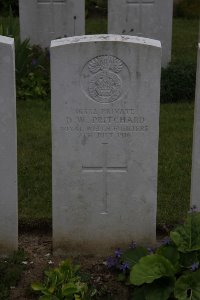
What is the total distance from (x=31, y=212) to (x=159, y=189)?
1.31 m

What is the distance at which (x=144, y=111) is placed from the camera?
516 centimetres

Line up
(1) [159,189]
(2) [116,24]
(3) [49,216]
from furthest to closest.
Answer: (2) [116,24], (1) [159,189], (3) [49,216]

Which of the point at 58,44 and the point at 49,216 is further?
the point at 49,216

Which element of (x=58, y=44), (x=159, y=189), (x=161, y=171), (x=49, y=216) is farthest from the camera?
(x=161, y=171)

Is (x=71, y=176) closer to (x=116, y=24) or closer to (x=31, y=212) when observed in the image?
(x=31, y=212)

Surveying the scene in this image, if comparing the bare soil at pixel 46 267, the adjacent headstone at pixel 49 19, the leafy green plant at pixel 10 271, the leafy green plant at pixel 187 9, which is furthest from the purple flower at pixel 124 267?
the leafy green plant at pixel 187 9

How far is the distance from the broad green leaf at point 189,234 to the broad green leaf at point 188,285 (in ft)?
0.80

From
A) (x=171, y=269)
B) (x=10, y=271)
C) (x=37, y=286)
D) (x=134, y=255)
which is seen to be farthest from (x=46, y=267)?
(x=171, y=269)

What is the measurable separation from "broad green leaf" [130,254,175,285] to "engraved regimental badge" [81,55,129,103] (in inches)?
46.9

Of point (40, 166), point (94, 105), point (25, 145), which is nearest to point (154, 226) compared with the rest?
point (94, 105)

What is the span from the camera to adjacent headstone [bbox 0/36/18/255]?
501cm

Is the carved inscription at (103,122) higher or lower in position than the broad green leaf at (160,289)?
higher

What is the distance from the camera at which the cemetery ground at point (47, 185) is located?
516cm

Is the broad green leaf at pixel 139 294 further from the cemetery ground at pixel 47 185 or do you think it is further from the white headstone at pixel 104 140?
the white headstone at pixel 104 140
